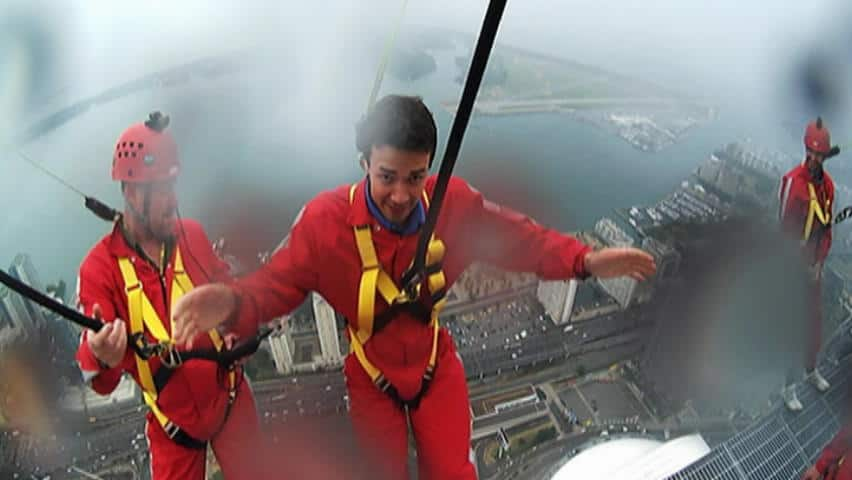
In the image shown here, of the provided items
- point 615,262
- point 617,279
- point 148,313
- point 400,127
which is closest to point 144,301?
point 148,313

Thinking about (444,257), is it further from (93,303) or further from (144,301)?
(93,303)

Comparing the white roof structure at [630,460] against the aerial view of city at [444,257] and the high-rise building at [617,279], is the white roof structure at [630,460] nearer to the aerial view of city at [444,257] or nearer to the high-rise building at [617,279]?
the aerial view of city at [444,257]

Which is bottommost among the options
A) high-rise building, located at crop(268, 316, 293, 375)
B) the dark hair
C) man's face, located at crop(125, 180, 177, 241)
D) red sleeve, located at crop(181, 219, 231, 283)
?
high-rise building, located at crop(268, 316, 293, 375)

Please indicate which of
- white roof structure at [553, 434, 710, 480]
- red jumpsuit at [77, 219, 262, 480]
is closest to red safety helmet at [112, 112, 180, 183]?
red jumpsuit at [77, 219, 262, 480]

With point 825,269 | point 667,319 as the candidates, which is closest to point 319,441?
point 667,319

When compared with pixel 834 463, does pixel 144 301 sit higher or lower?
higher

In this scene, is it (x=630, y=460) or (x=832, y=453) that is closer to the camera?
(x=630, y=460)

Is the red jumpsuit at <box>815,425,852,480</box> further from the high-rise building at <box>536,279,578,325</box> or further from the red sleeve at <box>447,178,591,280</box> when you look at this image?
the red sleeve at <box>447,178,591,280</box>

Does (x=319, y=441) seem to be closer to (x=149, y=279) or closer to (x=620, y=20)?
(x=149, y=279)
